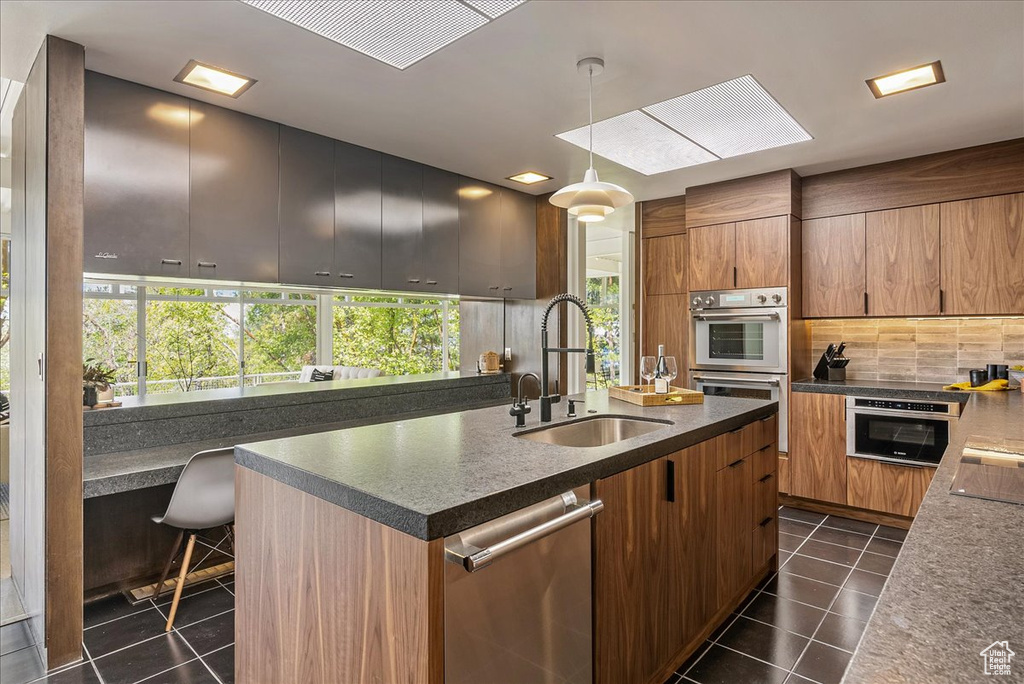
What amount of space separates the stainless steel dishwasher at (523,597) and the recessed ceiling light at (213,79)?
2.31 metres

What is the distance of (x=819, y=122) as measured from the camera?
307 cm

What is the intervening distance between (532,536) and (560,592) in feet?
0.77

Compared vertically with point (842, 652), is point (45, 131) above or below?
above

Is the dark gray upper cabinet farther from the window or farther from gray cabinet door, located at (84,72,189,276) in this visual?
the window

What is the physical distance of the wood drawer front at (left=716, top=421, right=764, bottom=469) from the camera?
2271 mm

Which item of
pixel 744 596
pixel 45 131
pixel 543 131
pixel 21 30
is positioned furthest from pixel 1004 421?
pixel 21 30

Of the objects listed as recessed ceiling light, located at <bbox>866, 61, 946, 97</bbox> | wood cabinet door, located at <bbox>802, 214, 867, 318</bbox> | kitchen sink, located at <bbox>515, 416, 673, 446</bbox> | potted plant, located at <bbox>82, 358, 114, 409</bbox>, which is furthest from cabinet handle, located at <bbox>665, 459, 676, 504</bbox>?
wood cabinet door, located at <bbox>802, 214, 867, 318</bbox>

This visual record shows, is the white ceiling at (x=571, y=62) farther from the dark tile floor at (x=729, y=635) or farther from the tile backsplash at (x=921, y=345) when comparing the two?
the dark tile floor at (x=729, y=635)

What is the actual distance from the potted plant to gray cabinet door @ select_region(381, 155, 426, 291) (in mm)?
1541

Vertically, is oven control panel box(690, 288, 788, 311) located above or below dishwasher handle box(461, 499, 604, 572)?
above

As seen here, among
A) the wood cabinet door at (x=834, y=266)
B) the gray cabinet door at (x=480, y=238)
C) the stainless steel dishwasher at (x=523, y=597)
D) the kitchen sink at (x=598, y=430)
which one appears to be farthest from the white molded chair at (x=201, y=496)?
the wood cabinet door at (x=834, y=266)

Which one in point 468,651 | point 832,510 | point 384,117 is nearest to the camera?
point 468,651

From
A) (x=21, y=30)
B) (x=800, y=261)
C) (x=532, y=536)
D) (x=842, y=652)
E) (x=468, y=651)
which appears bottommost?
(x=842, y=652)

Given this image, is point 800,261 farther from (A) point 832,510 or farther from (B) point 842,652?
(B) point 842,652
